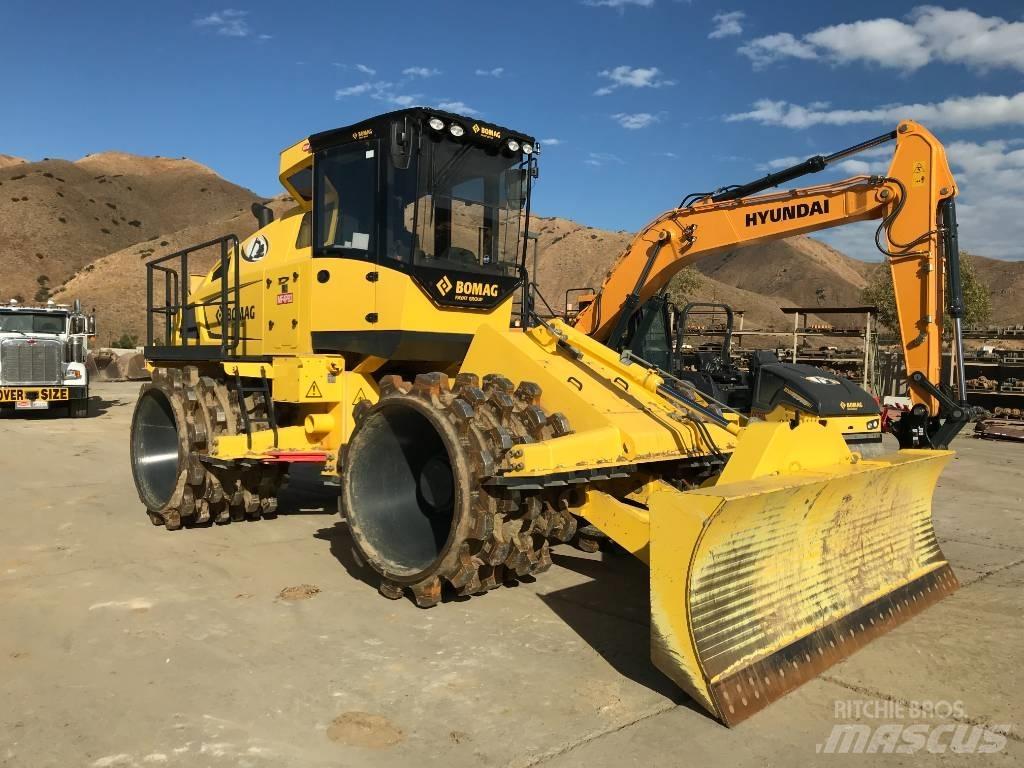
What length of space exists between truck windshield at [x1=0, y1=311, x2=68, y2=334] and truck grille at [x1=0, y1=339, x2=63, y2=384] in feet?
1.49

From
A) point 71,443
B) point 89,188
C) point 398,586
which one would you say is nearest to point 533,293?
point 398,586

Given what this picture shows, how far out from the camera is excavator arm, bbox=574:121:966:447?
22.5ft

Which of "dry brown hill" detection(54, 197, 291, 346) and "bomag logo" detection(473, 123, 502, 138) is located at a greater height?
"dry brown hill" detection(54, 197, 291, 346)

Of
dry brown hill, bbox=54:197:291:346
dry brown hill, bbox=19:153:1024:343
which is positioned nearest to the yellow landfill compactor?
dry brown hill, bbox=54:197:291:346

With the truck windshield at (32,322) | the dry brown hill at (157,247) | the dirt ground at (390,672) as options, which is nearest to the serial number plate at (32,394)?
the truck windshield at (32,322)

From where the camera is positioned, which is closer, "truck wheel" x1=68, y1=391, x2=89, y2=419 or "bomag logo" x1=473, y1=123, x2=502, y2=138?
"bomag logo" x1=473, y1=123, x2=502, y2=138

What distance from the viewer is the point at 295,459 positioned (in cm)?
621

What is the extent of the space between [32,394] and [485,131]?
15395 mm

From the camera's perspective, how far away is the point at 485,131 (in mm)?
5922

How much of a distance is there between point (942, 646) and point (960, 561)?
2.28 meters

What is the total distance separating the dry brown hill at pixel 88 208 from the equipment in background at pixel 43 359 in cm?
5625

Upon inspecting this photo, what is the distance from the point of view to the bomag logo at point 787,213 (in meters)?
8.12

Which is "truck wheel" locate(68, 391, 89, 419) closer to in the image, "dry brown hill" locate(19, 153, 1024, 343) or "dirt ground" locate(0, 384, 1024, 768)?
"dirt ground" locate(0, 384, 1024, 768)

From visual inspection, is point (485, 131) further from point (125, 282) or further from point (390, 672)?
point (125, 282)
